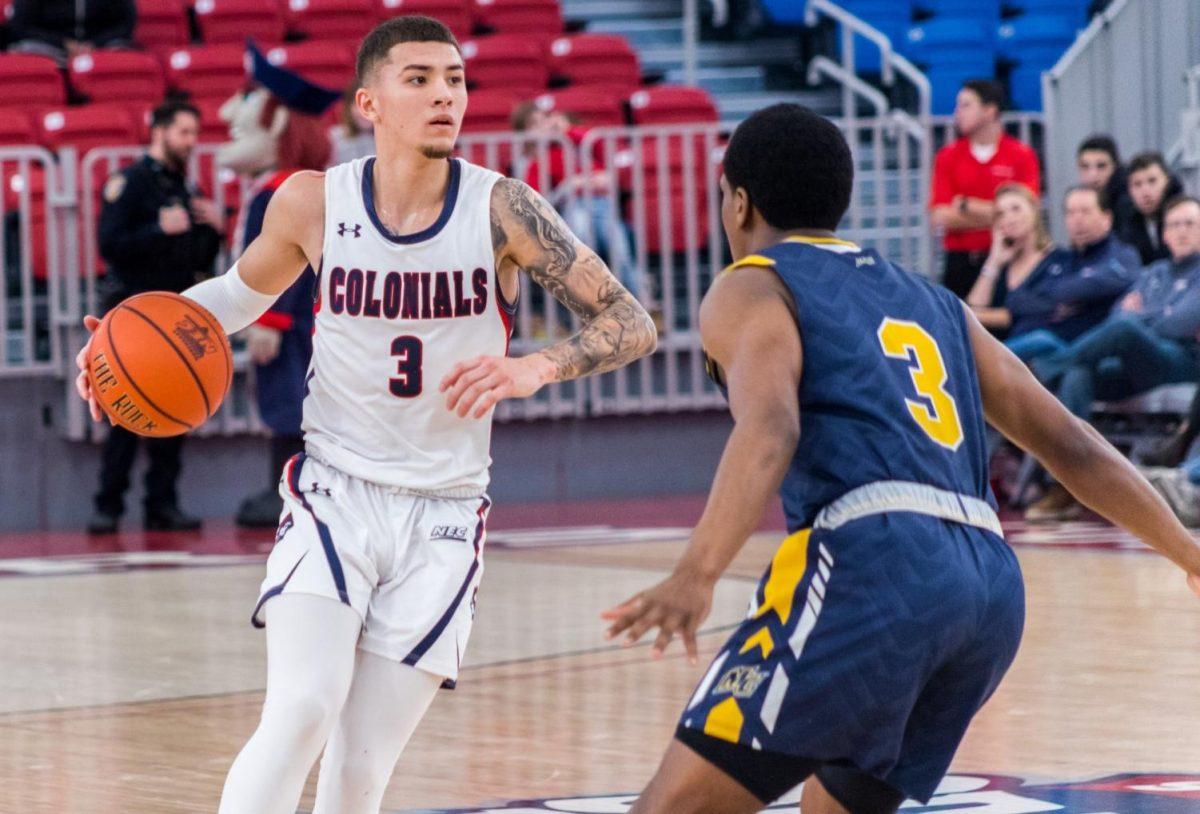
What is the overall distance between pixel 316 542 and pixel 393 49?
1.07 m

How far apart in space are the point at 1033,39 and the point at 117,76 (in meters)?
7.13

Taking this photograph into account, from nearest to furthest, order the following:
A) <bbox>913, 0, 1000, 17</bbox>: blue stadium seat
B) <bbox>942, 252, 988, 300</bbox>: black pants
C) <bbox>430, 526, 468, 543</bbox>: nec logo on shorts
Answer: <bbox>430, 526, 468, 543</bbox>: nec logo on shorts
<bbox>942, 252, 988, 300</bbox>: black pants
<bbox>913, 0, 1000, 17</bbox>: blue stadium seat

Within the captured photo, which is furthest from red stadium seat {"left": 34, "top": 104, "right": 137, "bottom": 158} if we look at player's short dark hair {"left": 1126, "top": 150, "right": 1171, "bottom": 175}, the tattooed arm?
the tattooed arm

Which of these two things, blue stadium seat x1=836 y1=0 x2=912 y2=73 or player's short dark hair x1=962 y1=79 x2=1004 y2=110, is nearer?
player's short dark hair x1=962 y1=79 x2=1004 y2=110

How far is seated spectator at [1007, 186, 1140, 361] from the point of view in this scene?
11.1 meters

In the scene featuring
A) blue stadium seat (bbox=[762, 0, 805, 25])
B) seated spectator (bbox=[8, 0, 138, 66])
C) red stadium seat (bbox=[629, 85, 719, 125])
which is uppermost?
blue stadium seat (bbox=[762, 0, 805, 25])

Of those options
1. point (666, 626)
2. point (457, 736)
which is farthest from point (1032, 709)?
point (666, 626)

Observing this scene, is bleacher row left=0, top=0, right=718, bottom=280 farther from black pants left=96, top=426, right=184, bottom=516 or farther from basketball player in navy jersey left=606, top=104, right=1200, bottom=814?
basketball player in navy jersey left=606, top=104, right=1200, bottom=814

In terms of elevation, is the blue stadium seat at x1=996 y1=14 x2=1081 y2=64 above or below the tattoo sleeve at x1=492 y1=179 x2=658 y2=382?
above

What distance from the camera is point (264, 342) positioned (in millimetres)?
9984

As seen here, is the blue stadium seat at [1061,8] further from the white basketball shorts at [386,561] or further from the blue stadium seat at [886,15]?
the white basketball shorts at [386,561]

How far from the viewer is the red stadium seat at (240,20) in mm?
14391

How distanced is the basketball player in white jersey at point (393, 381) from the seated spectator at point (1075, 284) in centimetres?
711

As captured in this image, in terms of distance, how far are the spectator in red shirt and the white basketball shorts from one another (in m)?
8.30
